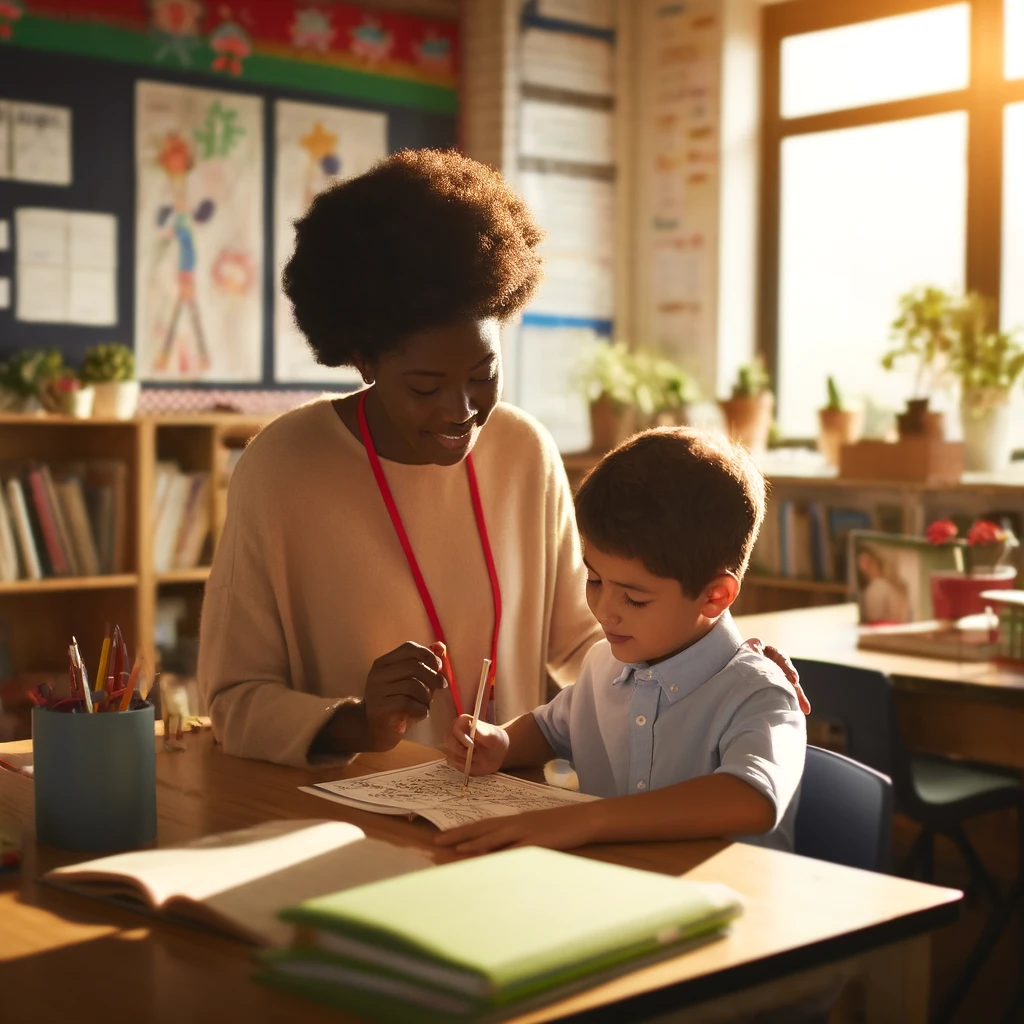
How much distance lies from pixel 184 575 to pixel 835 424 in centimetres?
228

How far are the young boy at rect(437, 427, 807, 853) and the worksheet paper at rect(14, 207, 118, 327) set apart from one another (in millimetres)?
3425

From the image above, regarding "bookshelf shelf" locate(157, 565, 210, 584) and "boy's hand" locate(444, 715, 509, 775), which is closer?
"boy's hand" locate(444, 715, 509, 775)

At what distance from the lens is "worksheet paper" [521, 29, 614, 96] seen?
5.57m

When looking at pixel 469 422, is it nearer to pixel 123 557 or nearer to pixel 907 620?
pixel 907 620

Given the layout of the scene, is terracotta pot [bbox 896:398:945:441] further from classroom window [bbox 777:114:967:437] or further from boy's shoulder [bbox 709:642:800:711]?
boy's shoulder [bbox 709:642:800:711]

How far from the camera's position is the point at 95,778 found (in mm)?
1250

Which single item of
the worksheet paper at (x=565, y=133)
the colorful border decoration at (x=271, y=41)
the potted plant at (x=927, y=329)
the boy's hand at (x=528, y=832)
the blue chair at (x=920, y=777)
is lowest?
the blue chair at (x=920, y=777)

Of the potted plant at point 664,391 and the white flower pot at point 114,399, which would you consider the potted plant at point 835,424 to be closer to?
the potted plant at point 664,391

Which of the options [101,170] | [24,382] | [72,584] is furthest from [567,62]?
[72,584]

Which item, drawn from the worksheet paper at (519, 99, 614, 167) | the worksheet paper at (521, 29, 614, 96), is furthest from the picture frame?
the worksheet paper at (521, 29, 614, 96)

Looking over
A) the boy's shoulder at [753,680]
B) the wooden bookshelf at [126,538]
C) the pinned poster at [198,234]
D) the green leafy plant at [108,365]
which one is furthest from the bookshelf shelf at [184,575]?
the boy's shoulder at [753,680]

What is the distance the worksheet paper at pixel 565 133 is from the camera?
5590mm

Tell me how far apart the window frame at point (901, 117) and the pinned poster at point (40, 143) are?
2716mm

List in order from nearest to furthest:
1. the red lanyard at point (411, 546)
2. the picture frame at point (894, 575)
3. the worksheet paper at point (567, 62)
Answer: the red lanyard at point (411, 546), the picture frame at point (894, 575), the worksheet paper at point (567, 62)
